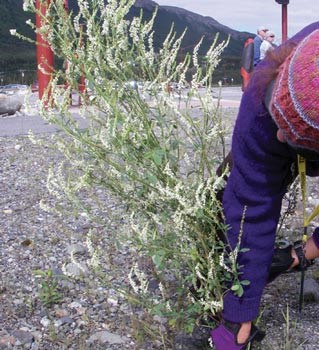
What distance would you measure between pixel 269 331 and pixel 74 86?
1.07 m

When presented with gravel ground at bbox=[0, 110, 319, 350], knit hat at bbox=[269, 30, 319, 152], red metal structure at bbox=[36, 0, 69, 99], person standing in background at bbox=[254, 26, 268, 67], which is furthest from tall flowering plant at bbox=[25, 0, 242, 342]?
person standing in background at bbox=[254, 26, 268, 67]

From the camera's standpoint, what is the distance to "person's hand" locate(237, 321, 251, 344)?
1.91m

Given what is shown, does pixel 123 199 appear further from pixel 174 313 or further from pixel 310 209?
pixel 310 209

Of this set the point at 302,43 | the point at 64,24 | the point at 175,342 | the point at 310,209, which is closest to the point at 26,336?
the point at 175,342

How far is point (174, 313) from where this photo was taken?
1944mm

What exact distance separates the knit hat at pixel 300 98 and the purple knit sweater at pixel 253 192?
8.3 inches

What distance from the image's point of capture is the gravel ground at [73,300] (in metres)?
2.22

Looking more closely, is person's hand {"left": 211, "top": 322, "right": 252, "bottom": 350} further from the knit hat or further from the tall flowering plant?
the knit hat

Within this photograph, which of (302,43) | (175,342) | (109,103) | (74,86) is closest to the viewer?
(302,43)

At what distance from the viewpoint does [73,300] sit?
251 centimetres

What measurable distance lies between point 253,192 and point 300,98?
44cm

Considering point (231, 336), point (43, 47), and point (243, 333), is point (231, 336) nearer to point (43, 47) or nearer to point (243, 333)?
point (243, 333)

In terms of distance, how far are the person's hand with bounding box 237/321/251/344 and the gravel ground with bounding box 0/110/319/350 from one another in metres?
0.22

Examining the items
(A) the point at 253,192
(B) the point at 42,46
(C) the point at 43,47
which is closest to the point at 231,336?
(A) the point at 253,192
